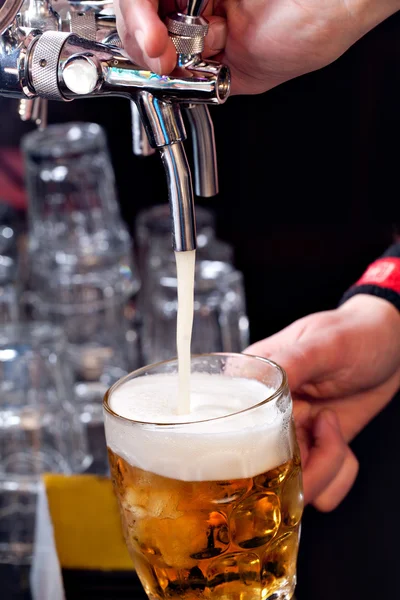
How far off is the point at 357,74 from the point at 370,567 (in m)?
1.79

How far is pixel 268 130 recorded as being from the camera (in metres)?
2.95

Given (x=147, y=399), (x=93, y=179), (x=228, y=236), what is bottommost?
(x=228, y=236)

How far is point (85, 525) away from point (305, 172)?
1902 mm

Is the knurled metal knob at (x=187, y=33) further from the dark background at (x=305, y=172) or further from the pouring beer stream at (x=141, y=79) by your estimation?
the dark background at (x=305, y=172)

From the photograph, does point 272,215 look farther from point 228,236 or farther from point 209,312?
point 209,312

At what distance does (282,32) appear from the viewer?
112 cm

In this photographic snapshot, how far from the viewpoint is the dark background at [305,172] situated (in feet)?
9.42

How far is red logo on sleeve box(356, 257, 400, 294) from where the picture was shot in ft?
4.98

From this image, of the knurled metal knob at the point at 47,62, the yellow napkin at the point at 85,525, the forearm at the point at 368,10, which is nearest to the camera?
the knurled metal knob at the point at 47,62

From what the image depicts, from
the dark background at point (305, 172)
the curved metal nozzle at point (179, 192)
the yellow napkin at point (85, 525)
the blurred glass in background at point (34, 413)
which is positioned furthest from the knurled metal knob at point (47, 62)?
the dark background at point (305, 172)

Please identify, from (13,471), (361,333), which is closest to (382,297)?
(361,333)

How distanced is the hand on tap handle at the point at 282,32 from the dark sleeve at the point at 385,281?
47 centimetres

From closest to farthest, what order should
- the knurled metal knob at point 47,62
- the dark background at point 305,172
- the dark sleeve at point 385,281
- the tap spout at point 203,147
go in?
1. the knurled metal knob at point 47,62
2. the tap spout at point 203,147
3. the dark sleeve at point 385,281
4. the dark background at point 305,172

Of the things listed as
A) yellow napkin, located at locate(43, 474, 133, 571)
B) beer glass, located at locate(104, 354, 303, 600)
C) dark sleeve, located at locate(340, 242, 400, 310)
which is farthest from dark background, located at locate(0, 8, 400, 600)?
beer glass, located at locate(104, 354, 303, 600)
